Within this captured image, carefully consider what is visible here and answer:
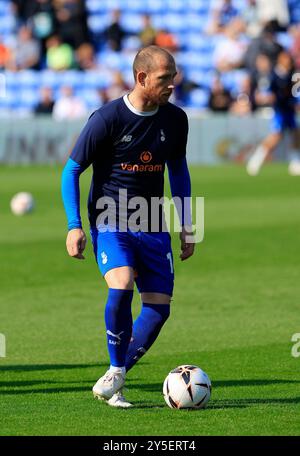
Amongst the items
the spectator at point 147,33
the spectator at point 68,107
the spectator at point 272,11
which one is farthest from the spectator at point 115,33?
the spectator at point 272,11

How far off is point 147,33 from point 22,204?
1317 centimetres

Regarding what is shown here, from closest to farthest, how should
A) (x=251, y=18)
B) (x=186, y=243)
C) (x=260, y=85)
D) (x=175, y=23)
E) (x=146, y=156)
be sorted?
(x=146, y=156) < (x=186, y=243) < (x=260, y=85) < (x=251, y=18) < (x=175, y=23)

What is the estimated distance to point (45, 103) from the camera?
28.6m

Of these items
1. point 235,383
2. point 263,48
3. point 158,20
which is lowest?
point 235,383

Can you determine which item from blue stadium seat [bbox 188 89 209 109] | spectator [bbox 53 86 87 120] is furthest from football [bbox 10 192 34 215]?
blue stadium seat [bbox 188 89 209 109]

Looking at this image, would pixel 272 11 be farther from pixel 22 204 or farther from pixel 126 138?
pixel 126 138

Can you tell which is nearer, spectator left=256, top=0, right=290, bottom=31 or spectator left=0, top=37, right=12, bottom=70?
spectator left=0, top=37, right=12, bottom=70

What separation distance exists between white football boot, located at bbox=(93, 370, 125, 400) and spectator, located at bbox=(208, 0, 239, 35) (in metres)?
25.9

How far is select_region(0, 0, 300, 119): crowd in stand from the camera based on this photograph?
28.6 metres

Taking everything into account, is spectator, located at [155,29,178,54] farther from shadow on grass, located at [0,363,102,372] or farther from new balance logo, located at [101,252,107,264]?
new balance logo, located at [101,252,107,264]

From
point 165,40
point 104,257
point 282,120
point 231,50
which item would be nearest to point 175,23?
point 165,40

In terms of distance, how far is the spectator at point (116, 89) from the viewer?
2825 centimetres

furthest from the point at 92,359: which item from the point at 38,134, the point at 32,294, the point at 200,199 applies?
the point at 38,134
